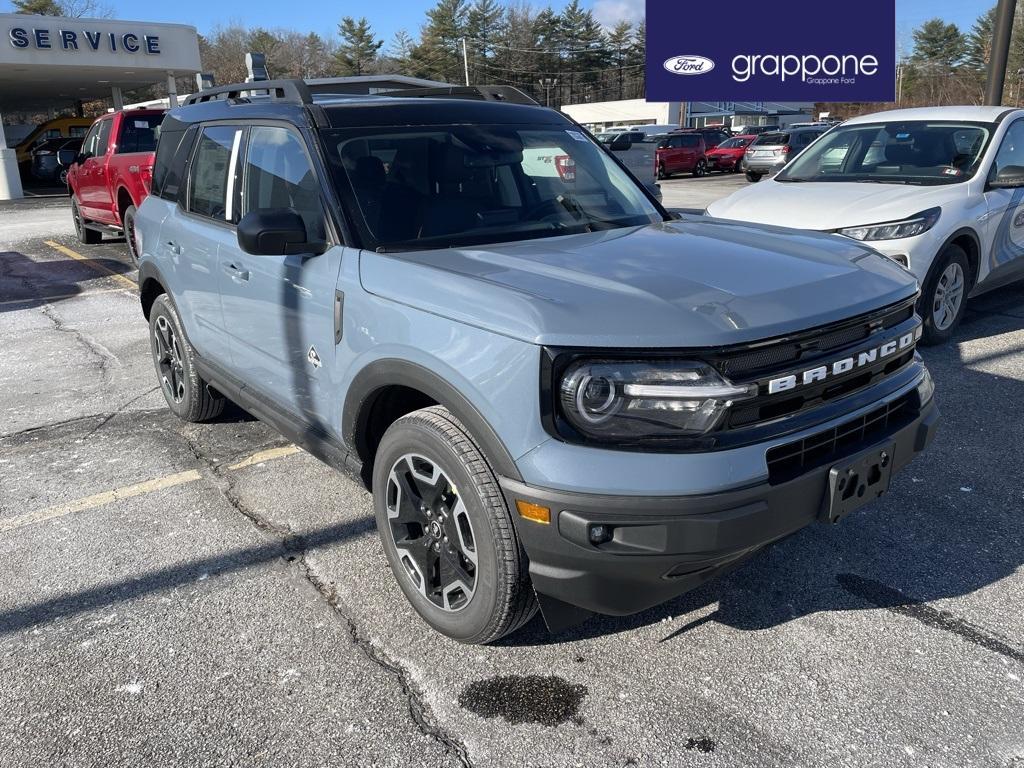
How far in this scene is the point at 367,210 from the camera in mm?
3297

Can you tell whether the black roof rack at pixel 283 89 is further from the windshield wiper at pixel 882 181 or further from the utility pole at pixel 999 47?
the utility pole at pixel 999 47

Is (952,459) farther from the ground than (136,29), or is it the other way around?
(136,29)

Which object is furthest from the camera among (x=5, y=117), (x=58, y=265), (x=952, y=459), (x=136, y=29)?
(x=5, y=117)

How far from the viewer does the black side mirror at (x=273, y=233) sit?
3131 millimetres

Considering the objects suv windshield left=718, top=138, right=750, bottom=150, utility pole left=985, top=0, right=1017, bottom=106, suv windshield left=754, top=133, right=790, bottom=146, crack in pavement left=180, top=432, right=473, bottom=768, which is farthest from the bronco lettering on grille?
suv windshield left=718, top=138, right=750, bottom=150

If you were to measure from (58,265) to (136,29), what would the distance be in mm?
17158

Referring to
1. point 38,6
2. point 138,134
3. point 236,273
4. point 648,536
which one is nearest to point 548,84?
point 38,6

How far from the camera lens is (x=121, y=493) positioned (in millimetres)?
4324

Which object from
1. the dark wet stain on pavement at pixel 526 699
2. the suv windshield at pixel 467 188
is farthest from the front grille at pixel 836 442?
the suv windshield at pixel 467 188

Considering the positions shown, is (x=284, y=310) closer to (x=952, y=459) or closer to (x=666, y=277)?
(x=666, y=277)

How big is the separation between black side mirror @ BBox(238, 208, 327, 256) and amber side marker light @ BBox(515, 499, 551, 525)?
142cm

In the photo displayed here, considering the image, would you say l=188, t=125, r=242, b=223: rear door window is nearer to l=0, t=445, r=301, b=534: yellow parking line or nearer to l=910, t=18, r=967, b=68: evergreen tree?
l=0, t=445, r=301, b=534: yellow parking line

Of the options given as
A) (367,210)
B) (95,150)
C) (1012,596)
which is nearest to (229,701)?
(367,210)

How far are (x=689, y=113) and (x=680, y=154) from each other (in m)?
36.9
